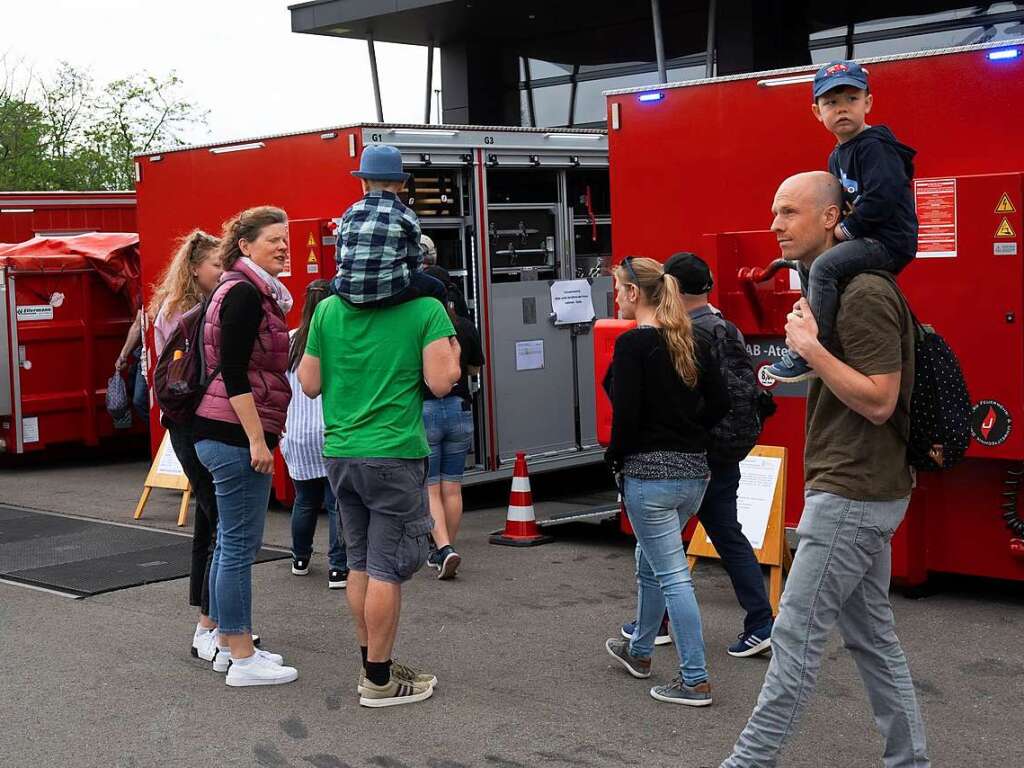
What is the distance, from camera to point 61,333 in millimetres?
13000

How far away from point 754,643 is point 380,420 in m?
2.02

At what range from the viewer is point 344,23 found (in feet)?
57.1

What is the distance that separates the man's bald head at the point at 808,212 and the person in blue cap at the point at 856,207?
46 mm

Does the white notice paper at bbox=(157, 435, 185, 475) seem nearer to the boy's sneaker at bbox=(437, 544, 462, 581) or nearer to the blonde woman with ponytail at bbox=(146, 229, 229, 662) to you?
the boy's sneaker at bbox=(437, 544, 462, 581)

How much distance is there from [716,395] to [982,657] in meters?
1.79

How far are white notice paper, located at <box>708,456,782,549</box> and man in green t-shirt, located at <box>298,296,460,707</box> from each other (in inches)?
89.5

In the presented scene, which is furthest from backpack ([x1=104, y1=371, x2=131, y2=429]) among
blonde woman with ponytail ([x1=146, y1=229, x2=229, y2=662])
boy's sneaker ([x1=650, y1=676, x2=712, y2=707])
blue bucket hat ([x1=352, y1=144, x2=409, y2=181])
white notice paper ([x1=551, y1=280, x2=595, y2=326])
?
boy's sneaker ([x1=650, y1=676, x2=712, y2=707])

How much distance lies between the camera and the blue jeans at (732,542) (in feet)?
19.5

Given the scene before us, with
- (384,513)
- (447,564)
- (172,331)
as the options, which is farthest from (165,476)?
(384,513)

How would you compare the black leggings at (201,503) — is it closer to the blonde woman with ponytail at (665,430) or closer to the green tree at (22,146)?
the blonde woman with ponytail at (665,430)

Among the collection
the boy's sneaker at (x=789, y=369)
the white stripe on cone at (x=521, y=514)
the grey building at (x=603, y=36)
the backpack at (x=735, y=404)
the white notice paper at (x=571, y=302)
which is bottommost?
the white stripe on cone at (x=521, y=514)

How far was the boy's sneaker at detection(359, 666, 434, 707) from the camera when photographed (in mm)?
5383

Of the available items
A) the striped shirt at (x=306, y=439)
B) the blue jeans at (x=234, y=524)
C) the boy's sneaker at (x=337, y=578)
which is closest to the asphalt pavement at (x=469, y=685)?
the boy's sneaker at (x=337, y=578)

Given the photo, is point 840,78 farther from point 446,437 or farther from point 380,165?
point 446,437
